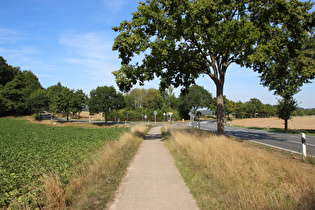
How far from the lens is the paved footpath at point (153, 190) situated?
186 inches

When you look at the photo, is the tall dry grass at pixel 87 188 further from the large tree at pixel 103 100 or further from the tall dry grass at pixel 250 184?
the large tree at pixel 103 100

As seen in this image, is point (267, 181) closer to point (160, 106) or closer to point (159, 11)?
point (159, 11)

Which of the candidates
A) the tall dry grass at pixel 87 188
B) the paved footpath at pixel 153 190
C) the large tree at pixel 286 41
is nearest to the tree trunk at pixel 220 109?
the large tree at pixel 286 41

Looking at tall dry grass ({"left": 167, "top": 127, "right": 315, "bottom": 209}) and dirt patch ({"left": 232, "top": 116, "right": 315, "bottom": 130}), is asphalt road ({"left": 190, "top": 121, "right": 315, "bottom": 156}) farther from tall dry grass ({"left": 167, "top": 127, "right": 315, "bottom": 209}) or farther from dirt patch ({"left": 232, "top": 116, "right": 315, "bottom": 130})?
dirt patch ({"left": 232, "top": 116, "right": 315, "bottom": 130})

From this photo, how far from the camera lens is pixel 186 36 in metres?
14.3

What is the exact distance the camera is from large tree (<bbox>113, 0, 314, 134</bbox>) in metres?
11.5

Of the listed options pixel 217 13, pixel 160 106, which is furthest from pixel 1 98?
pixel 217 13

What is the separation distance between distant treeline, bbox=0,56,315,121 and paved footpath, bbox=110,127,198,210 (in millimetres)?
12190

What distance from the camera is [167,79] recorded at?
17906mm

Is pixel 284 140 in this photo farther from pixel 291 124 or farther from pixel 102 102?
pixel 291 124

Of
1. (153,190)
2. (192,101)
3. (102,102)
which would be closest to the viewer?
(153,190)

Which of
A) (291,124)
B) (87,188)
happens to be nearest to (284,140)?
(87,188)

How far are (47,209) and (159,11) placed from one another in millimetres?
12594

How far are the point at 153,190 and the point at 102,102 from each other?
47.8 metres
